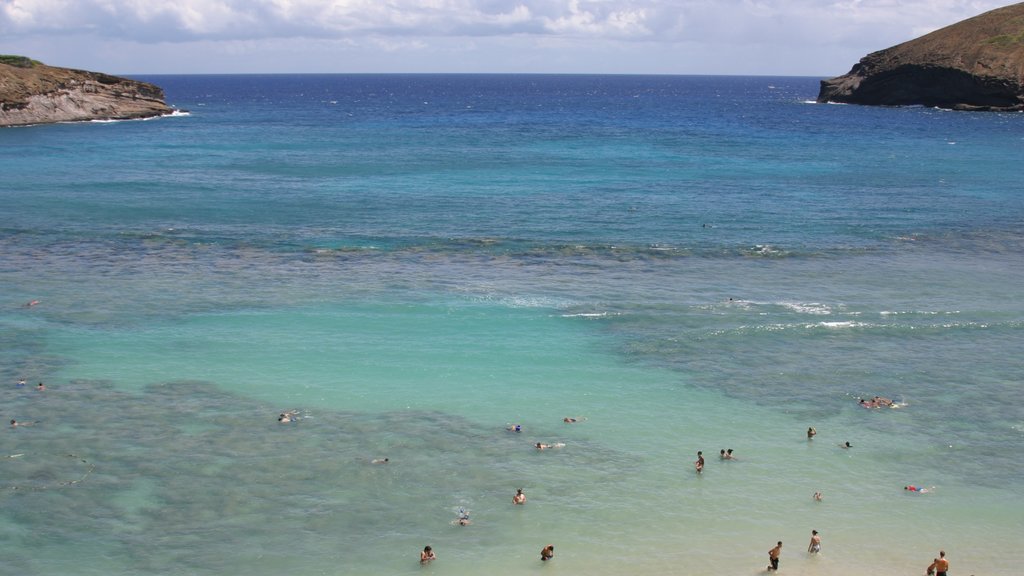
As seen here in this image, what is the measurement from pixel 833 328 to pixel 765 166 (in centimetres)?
6724

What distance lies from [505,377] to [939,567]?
889 inches

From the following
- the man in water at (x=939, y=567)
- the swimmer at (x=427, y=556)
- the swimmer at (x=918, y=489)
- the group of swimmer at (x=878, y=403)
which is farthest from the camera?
the group of swimmer at (x=878, y=403)

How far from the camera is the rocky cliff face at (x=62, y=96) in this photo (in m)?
153

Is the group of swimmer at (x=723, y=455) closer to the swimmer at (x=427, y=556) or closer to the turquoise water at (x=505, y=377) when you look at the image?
the turquoise water at (x=505, y=377)

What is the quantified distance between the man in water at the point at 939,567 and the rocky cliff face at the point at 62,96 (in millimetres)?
154623

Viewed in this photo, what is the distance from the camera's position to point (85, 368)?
4803 cm

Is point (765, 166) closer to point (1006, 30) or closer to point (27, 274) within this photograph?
point (27, 274)

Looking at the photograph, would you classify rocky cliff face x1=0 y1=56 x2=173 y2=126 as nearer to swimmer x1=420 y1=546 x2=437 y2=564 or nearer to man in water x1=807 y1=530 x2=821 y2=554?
swimmer x1=420 y1=546 x2=437 y2=564

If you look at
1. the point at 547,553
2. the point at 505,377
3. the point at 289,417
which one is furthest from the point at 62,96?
the point at 547,553

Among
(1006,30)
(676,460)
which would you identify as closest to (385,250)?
(676,460)

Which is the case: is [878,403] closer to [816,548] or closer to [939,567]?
[816,548]

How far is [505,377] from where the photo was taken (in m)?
47.6

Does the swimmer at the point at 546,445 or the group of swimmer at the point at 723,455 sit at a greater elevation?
the group of swimmer at the point at 723,455

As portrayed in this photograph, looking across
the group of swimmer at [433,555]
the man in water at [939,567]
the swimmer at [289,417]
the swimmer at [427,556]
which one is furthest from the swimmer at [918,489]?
the swimmer at [289,417]
